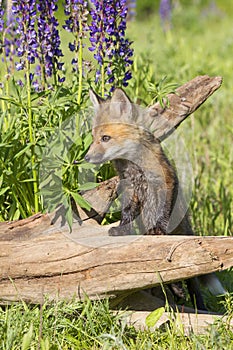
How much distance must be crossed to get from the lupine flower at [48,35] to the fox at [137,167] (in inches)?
16.6

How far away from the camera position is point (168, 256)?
3.24 metres

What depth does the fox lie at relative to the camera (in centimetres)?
376

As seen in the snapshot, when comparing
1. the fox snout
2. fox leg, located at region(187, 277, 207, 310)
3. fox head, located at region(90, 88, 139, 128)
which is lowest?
fox leg, located at region(187, 277, 207, 310)

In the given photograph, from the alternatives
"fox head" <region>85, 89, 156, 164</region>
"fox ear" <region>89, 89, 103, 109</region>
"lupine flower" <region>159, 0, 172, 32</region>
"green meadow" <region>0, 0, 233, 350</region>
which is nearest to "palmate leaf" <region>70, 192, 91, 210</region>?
"green meadow" <region>0, 0, 233, 350</region>

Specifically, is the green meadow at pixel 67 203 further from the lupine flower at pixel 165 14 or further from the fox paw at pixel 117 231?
the lupine flower at pixel 165 14

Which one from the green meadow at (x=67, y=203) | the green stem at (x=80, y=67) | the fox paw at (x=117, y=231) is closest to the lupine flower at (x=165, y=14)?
the green meadow at (x=67, y=203)

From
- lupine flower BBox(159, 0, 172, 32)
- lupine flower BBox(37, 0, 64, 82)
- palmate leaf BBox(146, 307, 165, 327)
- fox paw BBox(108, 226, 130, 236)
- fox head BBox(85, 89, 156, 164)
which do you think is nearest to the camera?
palmate leaf BBox(146, 307, 165, 327)

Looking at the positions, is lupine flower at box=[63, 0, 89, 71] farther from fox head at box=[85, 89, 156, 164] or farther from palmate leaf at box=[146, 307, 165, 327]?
palmate leaf at box=[146, 307, 165, 327]

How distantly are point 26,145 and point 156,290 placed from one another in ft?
3.65

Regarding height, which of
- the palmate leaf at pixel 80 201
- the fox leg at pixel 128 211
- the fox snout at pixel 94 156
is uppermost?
the fox snout at pixel 94 156

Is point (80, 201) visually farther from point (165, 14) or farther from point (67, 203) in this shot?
point (165, 14)

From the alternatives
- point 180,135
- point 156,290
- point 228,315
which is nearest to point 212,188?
point 180,135

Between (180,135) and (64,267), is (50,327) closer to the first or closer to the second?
(64,267)

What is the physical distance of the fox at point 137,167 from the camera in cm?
376
